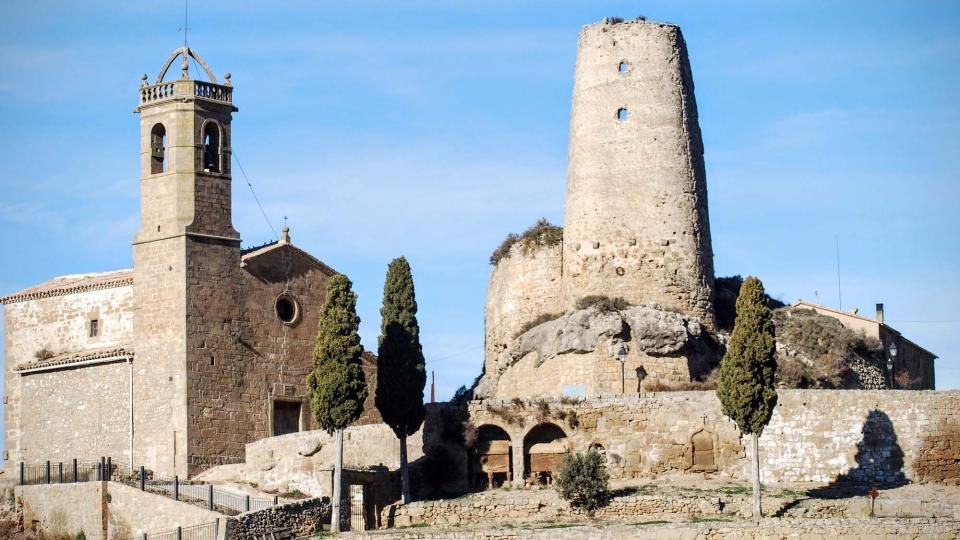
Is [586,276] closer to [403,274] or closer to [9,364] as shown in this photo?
[403,274]

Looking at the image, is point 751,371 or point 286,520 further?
point 286,520

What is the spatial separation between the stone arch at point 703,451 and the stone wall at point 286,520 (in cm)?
841

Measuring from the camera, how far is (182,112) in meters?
49.0

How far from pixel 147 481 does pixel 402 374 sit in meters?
6.77

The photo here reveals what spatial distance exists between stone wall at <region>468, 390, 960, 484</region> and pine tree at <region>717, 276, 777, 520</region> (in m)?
2.72

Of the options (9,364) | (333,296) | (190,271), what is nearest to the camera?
(333,296)

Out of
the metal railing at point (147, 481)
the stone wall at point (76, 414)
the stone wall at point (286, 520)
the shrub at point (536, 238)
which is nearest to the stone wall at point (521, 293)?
the shrub at point (536, 238)

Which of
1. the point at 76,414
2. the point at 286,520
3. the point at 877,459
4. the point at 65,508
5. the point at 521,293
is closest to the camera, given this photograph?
the point at 286,520

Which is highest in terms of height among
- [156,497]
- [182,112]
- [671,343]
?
[182,112]

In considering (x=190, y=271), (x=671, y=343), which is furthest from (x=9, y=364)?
(x=671, y=343)

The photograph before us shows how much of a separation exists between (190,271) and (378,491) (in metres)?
7.86

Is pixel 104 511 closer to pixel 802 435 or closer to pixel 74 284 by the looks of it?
pixel 74 284

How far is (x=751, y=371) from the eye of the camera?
4169 cm

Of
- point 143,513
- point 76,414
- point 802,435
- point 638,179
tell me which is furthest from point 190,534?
point 638,179
